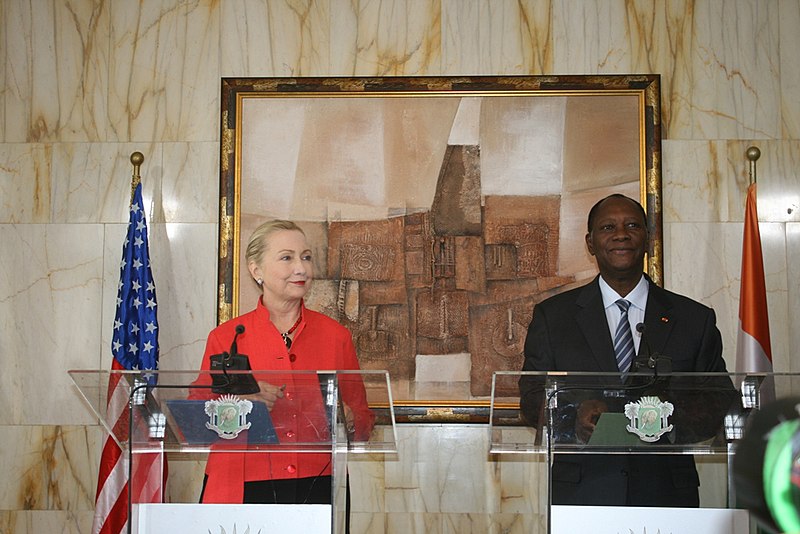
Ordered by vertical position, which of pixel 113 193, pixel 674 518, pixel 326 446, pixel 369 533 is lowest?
pixel 369 533

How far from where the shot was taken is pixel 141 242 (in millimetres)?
5000

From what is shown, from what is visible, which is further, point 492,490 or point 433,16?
point 433,16

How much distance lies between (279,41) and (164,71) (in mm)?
664

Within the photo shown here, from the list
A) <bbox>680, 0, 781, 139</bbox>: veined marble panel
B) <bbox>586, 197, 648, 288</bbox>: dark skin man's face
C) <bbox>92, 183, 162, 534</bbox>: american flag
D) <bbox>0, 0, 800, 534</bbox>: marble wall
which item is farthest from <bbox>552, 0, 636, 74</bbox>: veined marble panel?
<bbox>92, 183, 162, 534</bbox>: american flag

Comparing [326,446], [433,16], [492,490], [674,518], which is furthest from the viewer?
[433,16]

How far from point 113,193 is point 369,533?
7.56 feet

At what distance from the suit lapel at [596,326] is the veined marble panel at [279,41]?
2.08 m

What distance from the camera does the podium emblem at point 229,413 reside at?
2.66 meters

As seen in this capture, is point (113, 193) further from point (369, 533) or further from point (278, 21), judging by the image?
point (369, 533)

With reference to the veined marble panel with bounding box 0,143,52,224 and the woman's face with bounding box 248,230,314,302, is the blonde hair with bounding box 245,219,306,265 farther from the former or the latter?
the veined marble panel with bounding box 0,143,52,224

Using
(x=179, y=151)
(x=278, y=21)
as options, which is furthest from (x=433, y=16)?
(x=179, y=151)

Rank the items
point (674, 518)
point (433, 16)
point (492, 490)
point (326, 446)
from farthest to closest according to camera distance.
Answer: point (433, 16)
point (492, 490)
point (326, 446)
point (674, 518)

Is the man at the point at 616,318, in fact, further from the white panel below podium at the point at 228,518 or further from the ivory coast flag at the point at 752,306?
the white panel below podium at the point at 228,518

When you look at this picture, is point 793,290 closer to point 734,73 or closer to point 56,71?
point 734,73
